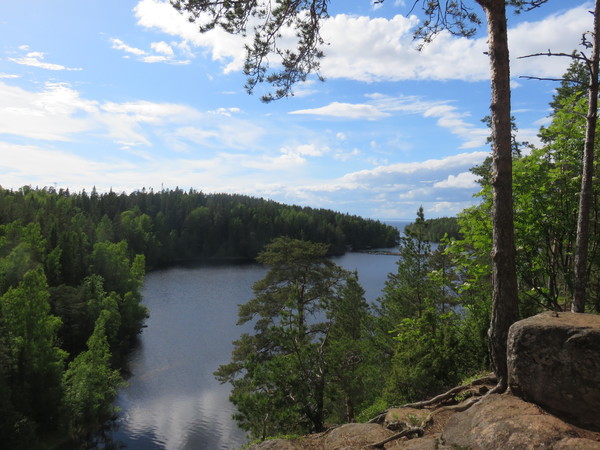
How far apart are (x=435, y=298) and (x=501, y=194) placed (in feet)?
55.1

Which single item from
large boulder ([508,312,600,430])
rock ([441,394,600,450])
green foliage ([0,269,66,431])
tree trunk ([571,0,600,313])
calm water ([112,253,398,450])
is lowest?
calm water ([112,253,398,450])

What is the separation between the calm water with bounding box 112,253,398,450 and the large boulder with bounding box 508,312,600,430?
68.0 feet

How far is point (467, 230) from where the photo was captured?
→ 9.33 metres

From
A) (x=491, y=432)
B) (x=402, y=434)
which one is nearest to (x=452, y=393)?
(x=402, y=434)

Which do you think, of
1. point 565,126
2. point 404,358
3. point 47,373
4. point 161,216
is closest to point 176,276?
point 161,216

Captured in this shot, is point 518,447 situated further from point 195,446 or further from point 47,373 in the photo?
point 47,373

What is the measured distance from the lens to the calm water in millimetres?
23766

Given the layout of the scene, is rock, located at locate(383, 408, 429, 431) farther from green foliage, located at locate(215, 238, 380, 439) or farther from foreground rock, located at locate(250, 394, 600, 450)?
green foliage, located at locate(215, 238, 380, 439)

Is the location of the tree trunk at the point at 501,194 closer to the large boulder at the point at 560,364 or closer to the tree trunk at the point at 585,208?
the large boulder at the point at 560,364

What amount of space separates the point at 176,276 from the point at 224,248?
37130 mm

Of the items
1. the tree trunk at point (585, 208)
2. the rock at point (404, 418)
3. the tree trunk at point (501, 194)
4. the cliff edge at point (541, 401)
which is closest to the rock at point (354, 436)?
the rock at point (404, 418)

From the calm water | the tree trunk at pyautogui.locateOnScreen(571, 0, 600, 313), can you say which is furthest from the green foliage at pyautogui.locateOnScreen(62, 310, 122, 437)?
the tree trunk at pyautogui.locateOnScreen(571, 0, 600, 313)

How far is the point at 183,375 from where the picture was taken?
3081 cm

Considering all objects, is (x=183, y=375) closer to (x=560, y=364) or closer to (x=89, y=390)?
(x=89, y=390)
